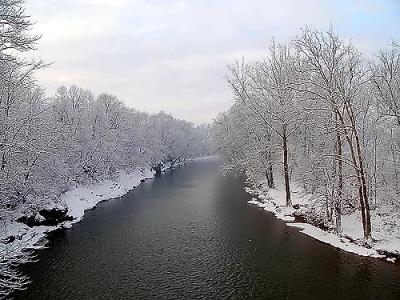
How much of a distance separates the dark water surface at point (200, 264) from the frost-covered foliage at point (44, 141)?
2962 millimetres

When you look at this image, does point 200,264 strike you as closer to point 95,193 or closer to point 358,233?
point 358,233

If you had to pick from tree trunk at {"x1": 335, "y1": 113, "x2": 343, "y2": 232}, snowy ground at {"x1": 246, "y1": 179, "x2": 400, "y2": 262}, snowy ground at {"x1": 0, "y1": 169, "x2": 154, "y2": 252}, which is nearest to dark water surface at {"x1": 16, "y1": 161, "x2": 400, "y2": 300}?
snowy ground at {"x1": 246, "y1": 179, "x2": 400, "y2": 262}

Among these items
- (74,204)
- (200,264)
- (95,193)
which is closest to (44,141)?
(74,204)

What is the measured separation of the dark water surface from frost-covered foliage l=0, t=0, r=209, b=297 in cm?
296

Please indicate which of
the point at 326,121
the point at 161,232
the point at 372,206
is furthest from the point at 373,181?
the point at 161,232

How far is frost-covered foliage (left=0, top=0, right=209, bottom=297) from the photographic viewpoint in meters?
14.5

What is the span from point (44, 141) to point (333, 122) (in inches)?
960

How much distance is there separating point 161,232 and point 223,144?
91.8ft

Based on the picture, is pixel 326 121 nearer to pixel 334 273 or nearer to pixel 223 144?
pixel 334 273

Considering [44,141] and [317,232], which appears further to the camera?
[44,141]

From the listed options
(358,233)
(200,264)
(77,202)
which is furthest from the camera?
(77,202)

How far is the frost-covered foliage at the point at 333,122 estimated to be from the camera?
2208 centimetres

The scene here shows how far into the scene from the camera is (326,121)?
81.8ft

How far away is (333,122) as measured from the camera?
23125 millimetres
